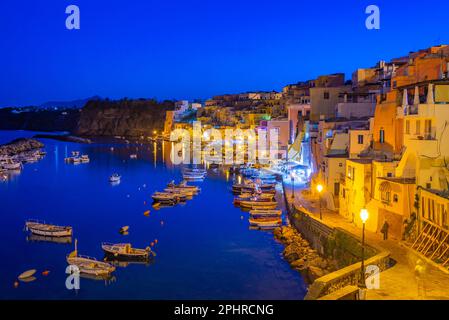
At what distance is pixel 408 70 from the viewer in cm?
2733

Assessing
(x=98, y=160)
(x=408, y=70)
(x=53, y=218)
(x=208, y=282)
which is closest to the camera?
(x=208, y=282)

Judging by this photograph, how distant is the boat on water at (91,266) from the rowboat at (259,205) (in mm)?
13970

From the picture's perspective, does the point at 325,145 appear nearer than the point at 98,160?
Yes

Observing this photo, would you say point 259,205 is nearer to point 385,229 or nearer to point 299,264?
point 299,264

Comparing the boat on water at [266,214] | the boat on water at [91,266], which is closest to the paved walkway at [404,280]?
the boat on water at [91,266]

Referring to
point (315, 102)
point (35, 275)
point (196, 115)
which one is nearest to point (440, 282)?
point (35, 275)

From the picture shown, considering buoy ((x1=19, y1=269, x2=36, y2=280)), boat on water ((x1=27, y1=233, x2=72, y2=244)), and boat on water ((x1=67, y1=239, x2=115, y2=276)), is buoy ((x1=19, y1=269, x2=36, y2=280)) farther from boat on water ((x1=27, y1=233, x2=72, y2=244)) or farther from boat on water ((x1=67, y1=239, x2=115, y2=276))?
boat on water ((x1=27, y1=233, x2=72, y2=244))

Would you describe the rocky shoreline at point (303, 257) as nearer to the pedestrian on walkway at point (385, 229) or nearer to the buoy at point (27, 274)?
the pedestrian on walkway at point (385, 229)

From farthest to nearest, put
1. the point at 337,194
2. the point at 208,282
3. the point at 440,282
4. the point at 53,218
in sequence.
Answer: the point at 53,218, the point at 337,194, the point at 208,282, the point at 440,282

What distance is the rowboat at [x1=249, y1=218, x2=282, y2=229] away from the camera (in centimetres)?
2809

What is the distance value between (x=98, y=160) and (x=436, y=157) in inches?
2314

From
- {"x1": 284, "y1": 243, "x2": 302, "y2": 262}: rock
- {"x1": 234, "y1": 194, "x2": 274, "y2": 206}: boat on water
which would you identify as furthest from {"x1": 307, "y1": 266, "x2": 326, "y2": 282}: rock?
{"x1": 234, "y1": 194, "x2": 274, "y2": 206}: boat on water
